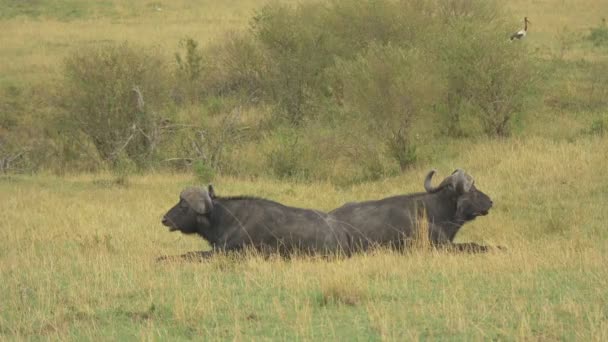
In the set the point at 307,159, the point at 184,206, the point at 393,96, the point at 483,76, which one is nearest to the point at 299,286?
the point at 184,206

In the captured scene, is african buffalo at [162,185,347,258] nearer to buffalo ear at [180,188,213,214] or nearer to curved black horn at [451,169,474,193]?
buffalo ear at [180,188,213,214]

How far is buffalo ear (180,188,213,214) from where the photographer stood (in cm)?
1231

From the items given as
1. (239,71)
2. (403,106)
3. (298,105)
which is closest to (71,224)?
(403,106)

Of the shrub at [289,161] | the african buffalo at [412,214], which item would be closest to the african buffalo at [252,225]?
the african buffalo at [412,214]

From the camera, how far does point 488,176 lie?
64.2 feet

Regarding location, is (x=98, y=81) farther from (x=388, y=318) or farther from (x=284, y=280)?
(x=388, y=318)

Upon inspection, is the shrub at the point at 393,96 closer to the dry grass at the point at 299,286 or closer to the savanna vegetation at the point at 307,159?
the savanna vegetation at the point at 307,159

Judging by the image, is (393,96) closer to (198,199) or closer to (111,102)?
(111,102)

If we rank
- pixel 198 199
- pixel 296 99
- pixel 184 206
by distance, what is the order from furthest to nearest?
pixel 296 99, pixel 184 206, pixel 198 199

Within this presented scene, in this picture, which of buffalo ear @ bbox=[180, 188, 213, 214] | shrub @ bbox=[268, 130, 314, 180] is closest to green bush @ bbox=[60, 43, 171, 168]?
shrub @ bbox=[268, 130, 314, 180]

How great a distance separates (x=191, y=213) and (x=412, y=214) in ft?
9.73

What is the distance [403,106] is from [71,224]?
10.9 metres

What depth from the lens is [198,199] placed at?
12391mm

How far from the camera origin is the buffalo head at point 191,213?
1238cm
